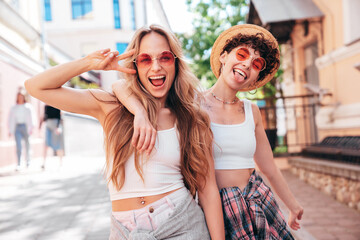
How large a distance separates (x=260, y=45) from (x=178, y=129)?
0.81 metres

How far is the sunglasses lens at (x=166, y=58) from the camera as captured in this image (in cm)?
200

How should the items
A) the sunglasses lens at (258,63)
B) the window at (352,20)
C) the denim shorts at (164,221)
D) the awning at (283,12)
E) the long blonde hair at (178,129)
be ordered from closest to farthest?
the denim shorts at (164,221) → the long blonde hair at (178,129) → the sunglasses lens at (258,63) → the window at (352,20) → the awning at (283,12)

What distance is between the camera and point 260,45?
2.32 meters

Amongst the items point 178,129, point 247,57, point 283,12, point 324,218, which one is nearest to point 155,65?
point 178,129

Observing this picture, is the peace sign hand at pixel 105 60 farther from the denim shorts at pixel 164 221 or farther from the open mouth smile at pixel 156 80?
the denim shorts at pixel 164 221

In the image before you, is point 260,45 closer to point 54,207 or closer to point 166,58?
point 166,58

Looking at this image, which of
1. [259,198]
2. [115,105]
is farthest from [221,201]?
[115,105]

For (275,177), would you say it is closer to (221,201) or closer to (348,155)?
(221,201)

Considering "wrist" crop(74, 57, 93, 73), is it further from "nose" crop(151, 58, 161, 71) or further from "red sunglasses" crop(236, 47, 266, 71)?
"red sunglasses" crop(236, 47, 266, 71)

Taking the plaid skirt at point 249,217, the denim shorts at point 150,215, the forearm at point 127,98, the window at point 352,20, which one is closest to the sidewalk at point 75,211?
the plaid skirt at point 249,217

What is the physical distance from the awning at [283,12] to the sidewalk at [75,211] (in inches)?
152

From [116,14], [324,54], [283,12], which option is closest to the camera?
[324,54]

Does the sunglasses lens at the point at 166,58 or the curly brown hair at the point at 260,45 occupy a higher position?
the curly brown hair at the point at 260,45

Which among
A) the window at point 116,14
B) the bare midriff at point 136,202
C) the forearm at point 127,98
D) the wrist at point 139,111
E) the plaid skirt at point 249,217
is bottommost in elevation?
the plaid skirt at point 249,217
